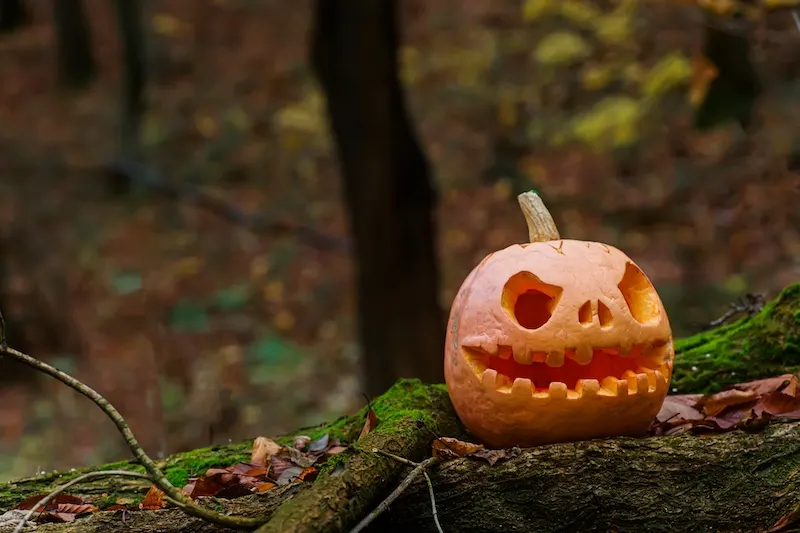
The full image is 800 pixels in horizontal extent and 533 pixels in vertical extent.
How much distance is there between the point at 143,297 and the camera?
1205 cm

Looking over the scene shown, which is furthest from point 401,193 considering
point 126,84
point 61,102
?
point 61,102

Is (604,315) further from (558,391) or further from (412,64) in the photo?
(412,64)

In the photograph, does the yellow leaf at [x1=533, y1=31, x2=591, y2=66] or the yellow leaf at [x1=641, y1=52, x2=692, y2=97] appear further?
the yellow leaf at [x1=533, y1=31, x2=591, y2=66]

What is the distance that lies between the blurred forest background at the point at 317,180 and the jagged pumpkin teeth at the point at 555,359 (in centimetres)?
333

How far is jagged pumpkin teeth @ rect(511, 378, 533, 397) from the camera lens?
214 centimetres

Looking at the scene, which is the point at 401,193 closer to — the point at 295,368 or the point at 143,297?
the point at 295,368

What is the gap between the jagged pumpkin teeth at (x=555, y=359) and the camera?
2.15 meters

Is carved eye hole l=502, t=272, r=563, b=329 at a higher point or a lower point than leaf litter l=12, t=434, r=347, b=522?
higher

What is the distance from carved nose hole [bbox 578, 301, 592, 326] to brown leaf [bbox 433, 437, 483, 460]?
43cm

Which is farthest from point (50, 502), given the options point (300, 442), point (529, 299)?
point (529, 299)

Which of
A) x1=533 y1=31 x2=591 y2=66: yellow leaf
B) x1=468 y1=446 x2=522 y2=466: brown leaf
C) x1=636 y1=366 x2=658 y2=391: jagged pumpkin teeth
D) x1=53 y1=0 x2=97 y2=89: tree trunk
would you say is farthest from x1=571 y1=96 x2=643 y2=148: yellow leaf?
x1=468 y1=446 x2=522 y2=466: brown leaf

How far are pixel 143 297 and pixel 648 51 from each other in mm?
8386

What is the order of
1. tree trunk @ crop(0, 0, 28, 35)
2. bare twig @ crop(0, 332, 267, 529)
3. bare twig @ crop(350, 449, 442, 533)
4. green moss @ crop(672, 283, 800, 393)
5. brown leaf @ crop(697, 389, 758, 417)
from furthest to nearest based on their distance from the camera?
1. tree trunk @ crop(0, 0, 28, 35)
2. green moss @ crop(672, 283, 800, 393)
3. brown leaf @ crop(697, 389, 758, 417)
4. bare twig @ crop(350, 449, 442, 533)
5. bare twig @ crop(0, 332, 267, 529)

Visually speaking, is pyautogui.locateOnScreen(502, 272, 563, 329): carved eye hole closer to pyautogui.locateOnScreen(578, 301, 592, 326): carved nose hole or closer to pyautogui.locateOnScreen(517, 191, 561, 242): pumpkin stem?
pyautogui.locateOnScreen(578, 301, 592, 326): carved nose hole
